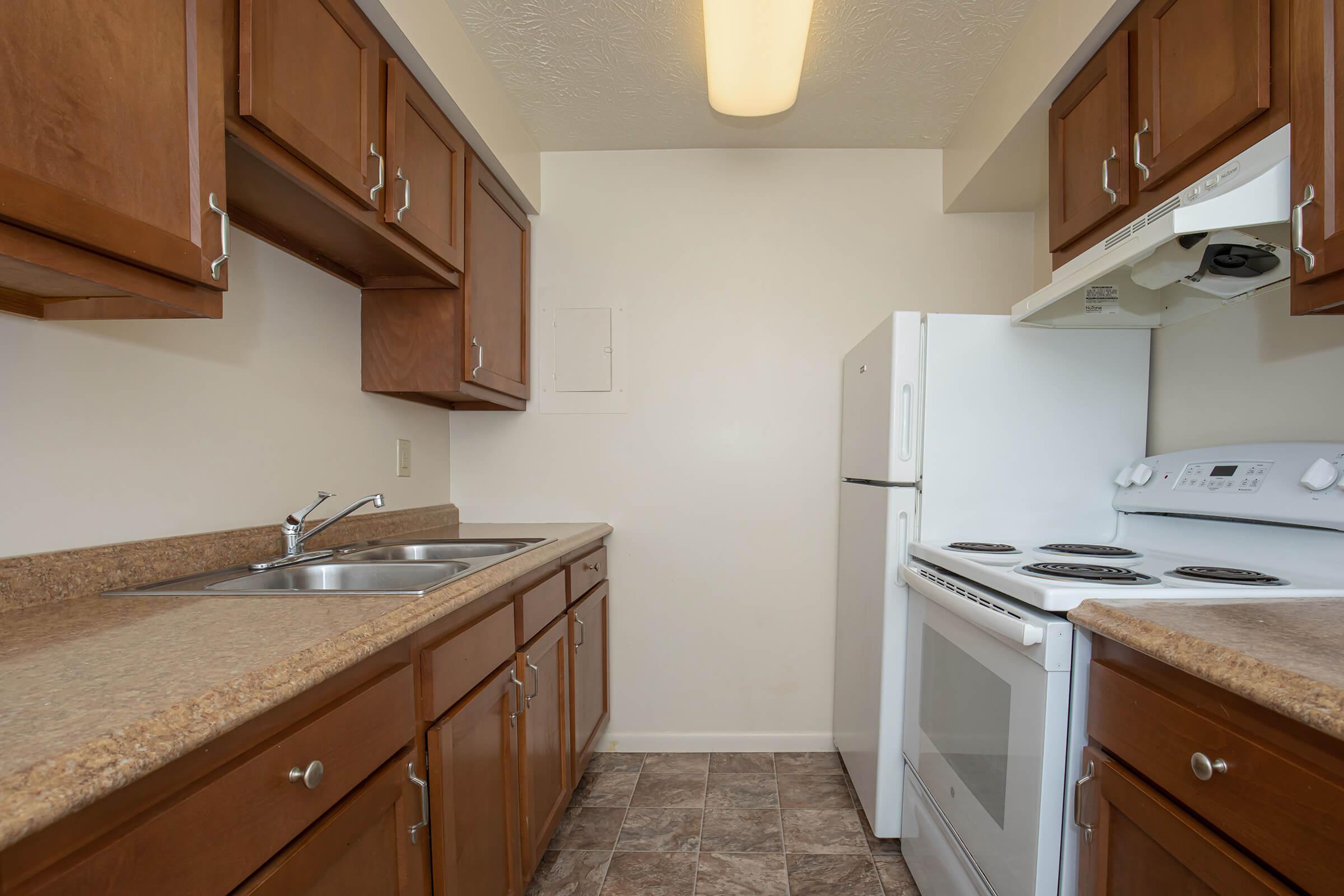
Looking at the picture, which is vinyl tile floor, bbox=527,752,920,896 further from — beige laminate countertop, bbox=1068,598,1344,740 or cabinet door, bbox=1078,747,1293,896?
beige laminate countertop, bbox=1068,598,1344,740

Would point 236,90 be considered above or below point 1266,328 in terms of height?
above

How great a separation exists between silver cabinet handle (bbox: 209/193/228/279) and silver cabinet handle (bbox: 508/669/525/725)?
0.97m

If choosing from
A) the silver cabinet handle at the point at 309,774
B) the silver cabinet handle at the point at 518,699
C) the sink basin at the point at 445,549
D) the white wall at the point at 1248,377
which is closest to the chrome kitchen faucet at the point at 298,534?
the sink basin at the point at 445,549

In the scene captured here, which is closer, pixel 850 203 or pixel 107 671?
pixel 107 671

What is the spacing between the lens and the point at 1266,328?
4.74ft

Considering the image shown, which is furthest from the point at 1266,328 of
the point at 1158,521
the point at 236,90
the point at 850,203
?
the point at 236,90

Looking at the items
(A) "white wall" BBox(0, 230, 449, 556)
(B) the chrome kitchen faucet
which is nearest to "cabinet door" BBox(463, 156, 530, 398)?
(A) "white wall" BBox(0, 230, 449, 556)

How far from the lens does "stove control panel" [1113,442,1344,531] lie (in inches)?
47.4

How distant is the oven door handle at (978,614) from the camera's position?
106cm

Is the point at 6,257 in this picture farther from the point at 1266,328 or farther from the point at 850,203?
the point at 850,203

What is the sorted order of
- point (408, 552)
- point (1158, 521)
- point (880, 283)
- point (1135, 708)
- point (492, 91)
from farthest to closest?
point (880, 283) → point (492, 91) → point (408, 552) → point (1158, 521) → point (1135, 708)

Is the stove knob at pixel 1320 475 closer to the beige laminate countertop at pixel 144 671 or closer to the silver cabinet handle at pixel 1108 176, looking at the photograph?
the silver cabinet handle at pixel 1108 176

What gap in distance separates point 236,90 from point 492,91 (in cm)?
118

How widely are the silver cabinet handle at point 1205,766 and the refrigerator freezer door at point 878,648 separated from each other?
1.01 meters
